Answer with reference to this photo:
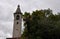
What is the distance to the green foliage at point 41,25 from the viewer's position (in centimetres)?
4150

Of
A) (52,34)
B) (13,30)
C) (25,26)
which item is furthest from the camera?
(13,30)

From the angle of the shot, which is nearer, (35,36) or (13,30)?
(35,36)

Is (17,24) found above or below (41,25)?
above

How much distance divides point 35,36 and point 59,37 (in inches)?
146

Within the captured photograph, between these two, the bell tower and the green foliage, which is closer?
the green foliage

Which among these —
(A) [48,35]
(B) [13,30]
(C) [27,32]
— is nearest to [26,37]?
(C) [27,32]

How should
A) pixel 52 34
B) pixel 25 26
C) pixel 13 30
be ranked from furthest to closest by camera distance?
pixel 13 30, pixel 25 26, pixel 52 34

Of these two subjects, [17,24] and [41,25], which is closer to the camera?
[41,25]

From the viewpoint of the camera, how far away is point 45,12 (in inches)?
1806

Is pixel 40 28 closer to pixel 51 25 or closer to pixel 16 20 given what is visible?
pixel 51 25

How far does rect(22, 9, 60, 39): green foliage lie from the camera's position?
41500 mm

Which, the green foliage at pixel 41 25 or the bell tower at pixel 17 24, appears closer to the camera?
the green foliage at pixel 41 25

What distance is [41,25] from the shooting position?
42219 millimetres

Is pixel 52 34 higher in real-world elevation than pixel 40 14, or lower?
lower
